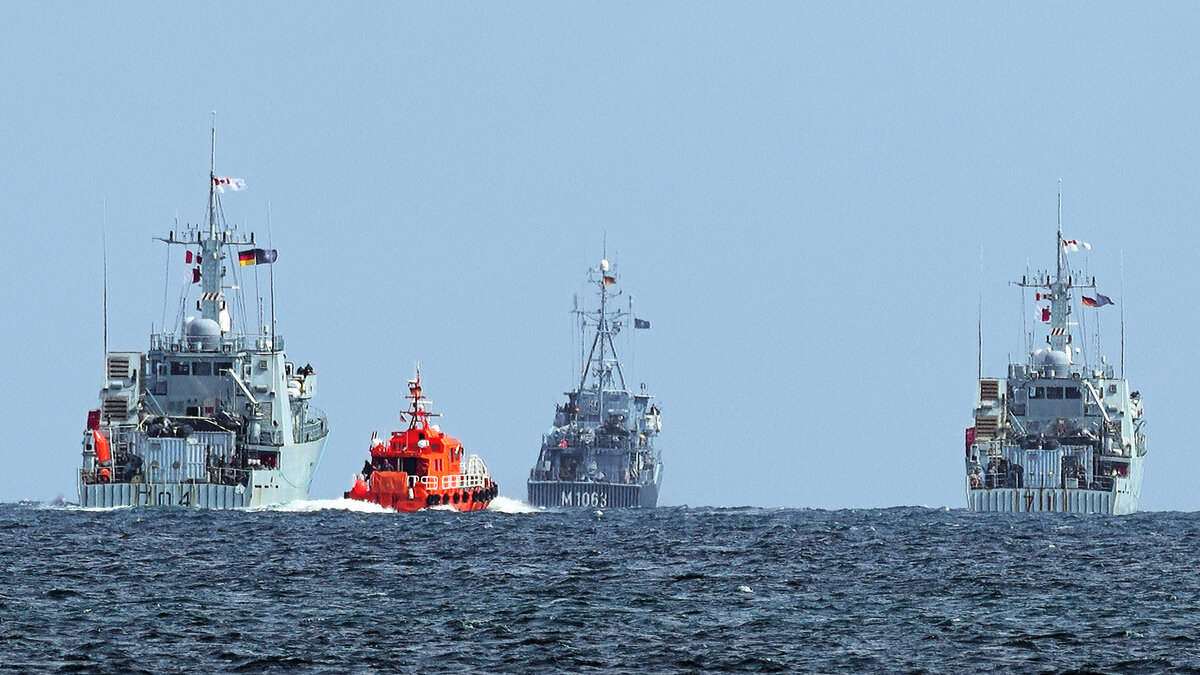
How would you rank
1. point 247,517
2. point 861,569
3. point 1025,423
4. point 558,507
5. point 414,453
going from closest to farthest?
point 861,569
point 247,517
point 414,453
point 1025,423
point 558,507

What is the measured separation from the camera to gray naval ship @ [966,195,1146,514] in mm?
127688

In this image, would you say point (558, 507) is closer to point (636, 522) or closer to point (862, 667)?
point (636, 522)

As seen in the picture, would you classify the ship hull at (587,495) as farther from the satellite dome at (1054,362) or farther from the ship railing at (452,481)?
the ship railing at (452,481)

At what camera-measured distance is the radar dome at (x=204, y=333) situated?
120m

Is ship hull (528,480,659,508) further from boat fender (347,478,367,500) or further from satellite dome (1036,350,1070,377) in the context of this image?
boat fender (347,478,367,500)

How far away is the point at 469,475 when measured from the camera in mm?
119125

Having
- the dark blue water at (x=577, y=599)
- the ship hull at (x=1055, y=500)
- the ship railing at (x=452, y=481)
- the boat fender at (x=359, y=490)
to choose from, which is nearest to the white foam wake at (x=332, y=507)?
the boat fender at (x=359, y=490)

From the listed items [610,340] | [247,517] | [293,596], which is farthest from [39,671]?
[610,340]

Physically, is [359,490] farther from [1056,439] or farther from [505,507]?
[1056,439]

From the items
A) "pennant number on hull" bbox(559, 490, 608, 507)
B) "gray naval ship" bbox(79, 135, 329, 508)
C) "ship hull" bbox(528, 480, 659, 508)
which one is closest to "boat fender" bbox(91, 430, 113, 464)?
"gray naval ship" bbox(79, 135, 329, 508)

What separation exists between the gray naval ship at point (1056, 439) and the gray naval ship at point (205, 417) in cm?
4172

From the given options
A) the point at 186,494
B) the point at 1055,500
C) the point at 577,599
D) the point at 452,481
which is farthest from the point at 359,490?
the point at 577,599

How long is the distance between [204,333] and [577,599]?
63.9m

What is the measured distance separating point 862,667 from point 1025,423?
86920 millimetres
